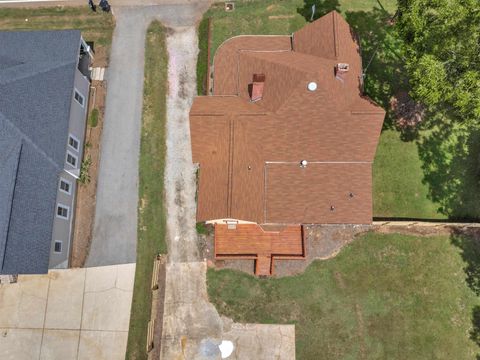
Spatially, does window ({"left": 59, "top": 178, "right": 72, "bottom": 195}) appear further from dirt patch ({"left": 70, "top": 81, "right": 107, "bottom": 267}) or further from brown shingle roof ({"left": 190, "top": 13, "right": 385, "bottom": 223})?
brown shingle roof ({"left": 190, "top": 13, "right": 385, "bottom": 223})

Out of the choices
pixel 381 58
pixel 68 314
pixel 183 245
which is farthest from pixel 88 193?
pixel 381 58

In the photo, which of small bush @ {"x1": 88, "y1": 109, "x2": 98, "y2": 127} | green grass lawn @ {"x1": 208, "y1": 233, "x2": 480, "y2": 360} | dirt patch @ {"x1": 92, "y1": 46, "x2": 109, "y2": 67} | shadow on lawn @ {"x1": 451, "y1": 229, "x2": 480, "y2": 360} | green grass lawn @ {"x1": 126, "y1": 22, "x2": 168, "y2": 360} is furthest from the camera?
dirt patch @ {"x1": 92, "y1": 46, "x2": 109, "y2": 67}

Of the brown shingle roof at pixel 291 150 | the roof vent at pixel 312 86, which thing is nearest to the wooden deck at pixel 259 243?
the brown shingle roof at pixel 291 150

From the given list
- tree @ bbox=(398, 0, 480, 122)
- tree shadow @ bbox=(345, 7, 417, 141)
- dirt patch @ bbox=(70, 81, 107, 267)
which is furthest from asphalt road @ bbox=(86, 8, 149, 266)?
tree @ bbox=(398, 0, 480, 122)

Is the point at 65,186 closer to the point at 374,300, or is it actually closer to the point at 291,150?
the point at 291,150

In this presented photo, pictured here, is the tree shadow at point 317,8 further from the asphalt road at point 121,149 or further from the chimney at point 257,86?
the asphalt road at point 121,149

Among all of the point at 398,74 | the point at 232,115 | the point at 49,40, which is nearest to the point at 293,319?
the point at 232,115

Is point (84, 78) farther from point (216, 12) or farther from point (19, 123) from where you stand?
point (216, 12)

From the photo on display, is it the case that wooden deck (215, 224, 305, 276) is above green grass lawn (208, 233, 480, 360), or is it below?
above
